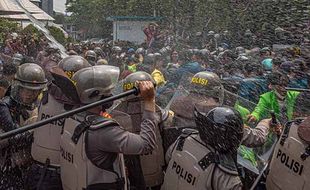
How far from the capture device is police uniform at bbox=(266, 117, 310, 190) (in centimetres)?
296

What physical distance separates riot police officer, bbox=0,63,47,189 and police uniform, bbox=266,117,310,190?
2068mm

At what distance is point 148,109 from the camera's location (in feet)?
10.8

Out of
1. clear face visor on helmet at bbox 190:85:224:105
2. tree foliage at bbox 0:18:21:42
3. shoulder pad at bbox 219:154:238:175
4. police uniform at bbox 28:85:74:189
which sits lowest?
tree foliage at bbox 0:18:21:42

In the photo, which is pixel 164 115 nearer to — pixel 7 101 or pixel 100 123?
pixel 100 123

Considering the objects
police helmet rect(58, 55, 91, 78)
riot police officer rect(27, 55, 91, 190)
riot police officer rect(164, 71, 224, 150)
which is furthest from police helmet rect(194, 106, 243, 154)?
police helmet rect(58, 55, 91, 78)

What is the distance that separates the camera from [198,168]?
10.0ft

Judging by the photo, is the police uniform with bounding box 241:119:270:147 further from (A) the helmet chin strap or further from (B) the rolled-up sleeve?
(A) the helmet chin strap

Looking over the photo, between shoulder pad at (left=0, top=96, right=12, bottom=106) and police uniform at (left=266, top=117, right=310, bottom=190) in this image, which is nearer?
police uniform at (left=266, top=117, right=310, bottom=190)

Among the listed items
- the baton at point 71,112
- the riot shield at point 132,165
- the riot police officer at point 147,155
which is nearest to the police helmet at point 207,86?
the riot police officer at point 147,155

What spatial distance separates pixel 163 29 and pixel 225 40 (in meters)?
4.24

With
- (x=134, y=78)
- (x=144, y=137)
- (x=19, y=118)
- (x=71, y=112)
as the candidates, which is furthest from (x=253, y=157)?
(x=19, y=118)

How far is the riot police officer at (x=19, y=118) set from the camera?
4203mm

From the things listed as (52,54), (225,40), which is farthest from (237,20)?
(52,54)

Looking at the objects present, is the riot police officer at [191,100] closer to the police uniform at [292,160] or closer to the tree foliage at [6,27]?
the police uniform at [292,160]
